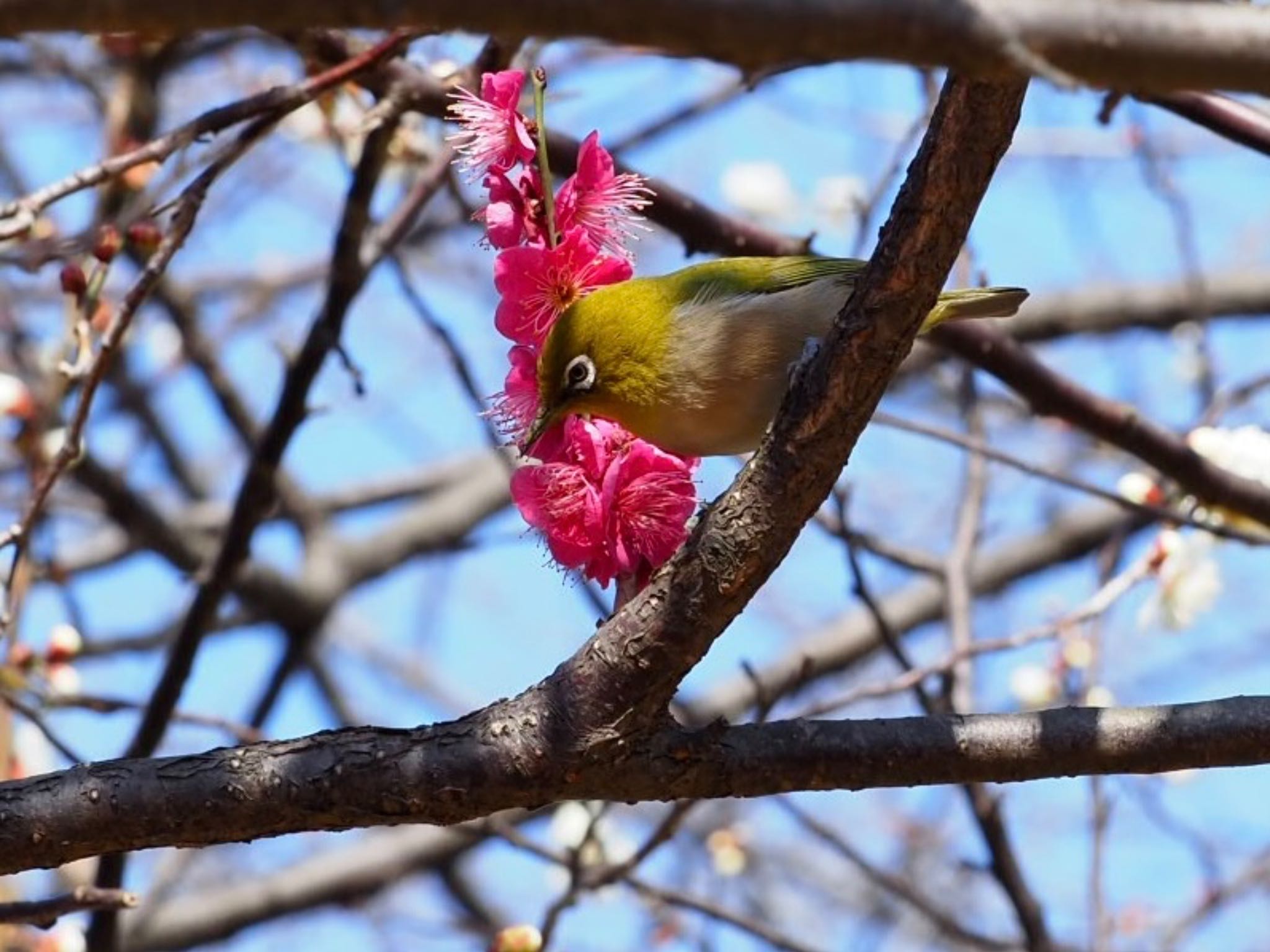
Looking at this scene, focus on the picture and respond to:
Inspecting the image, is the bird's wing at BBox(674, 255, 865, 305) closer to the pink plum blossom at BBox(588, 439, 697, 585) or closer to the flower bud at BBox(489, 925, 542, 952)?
the pink plum blossom at BBox(588, 439, 697, 585)

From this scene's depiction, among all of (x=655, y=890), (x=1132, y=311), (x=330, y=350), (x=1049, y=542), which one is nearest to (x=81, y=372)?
(x=330, y=350)

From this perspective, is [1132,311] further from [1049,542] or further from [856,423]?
[856,423]

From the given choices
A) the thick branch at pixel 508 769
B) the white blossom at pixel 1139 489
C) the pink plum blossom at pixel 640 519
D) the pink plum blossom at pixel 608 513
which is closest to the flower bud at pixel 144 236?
the pink plum blossom at pixel 608 513

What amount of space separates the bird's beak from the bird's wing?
1.80ft

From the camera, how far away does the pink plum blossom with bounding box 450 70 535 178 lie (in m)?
2.69

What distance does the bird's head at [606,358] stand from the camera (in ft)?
10.2

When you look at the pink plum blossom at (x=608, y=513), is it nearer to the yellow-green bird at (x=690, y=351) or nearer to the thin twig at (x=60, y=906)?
the yellow-green bird at (x=690, y=351)

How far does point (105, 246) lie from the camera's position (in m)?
3.20

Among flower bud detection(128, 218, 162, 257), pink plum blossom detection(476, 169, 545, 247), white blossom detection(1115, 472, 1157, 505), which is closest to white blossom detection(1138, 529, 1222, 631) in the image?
white blossom detection(1115, 472, 1157, 505)

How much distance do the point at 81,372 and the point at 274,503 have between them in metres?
1.56

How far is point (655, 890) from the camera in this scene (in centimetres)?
402

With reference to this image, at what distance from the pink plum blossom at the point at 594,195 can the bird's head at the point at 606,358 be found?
29 centimetres

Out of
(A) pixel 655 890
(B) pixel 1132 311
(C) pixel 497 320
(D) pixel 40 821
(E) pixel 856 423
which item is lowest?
(D) pixel 40 821

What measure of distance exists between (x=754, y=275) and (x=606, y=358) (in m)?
0.48
